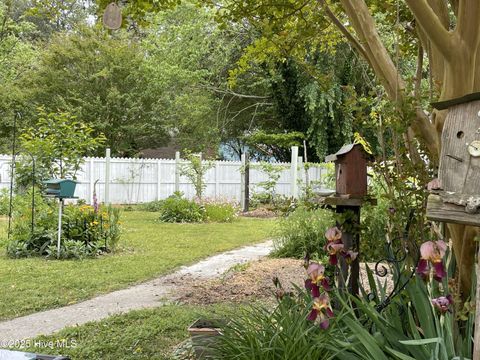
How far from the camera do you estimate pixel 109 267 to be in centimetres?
653

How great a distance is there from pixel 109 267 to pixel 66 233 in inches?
53.9

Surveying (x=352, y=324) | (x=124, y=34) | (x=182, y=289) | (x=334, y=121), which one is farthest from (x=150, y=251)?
(x=124, y=34)

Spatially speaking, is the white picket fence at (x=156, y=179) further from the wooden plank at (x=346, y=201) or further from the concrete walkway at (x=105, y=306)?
the wooden plank at (x=346, y=201)

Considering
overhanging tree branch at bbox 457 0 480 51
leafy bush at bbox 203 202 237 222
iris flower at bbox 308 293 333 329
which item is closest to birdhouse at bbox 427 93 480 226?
overhanging tree branch at bbox 457 0 480 51

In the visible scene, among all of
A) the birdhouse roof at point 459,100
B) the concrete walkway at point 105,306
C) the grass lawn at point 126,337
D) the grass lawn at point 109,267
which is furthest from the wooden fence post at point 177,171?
the birdhouse roof at point 459,100

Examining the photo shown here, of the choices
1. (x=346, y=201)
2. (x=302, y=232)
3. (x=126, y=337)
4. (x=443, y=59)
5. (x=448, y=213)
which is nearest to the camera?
(x=448, y=213)

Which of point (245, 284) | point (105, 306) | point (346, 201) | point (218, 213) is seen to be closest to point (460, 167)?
point (346, 201)

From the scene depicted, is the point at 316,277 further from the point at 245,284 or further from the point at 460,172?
the point at 245,284

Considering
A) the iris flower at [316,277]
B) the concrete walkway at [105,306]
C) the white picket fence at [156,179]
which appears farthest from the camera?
the white picket fence at [156,179]

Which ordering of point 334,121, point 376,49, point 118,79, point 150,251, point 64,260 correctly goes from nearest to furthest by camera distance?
point 376,49 < point 64,260 < point 150,251 < point 334,121 < point 118,79

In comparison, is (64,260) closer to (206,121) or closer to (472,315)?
(472,315)

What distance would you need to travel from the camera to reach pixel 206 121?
898 inches

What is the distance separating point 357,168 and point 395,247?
1.80ft

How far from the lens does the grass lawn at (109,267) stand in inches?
198
